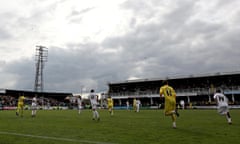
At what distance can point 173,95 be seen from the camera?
13125 millimetres

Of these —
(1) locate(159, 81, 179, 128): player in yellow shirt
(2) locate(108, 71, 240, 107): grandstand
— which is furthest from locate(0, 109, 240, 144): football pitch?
(2) locate(108, 71, 240, 107): grandstand

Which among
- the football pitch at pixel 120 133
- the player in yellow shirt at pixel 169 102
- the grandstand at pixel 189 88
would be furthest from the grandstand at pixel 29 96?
the player in yellow shirt at pixel 169 102

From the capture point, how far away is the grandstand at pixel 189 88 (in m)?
68.4

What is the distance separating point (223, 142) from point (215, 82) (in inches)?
2733

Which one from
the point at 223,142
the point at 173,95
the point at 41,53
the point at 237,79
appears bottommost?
the point at 223,142

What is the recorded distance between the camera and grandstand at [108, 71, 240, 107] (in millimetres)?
68375

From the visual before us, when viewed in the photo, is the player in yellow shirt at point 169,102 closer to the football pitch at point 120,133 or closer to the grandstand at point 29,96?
the football pitch at point 120,133

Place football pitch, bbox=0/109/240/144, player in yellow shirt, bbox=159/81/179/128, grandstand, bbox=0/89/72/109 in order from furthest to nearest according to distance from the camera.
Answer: grandstand, bbox=0/89/72/109 → player in yellow shirt, bbox=159/81/179/128 → football pitch, bbox=0/109/240/144

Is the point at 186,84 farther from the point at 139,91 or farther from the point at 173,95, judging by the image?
the point at 173,95

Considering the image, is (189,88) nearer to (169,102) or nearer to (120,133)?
(169,102)

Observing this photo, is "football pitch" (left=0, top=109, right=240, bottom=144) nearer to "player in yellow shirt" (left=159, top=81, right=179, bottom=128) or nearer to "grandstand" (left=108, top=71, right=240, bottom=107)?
"player in yellow shirt" (left=159, top=81, right=179, bottom=128)

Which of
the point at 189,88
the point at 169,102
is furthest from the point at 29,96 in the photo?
the point at 169,102

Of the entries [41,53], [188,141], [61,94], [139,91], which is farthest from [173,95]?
[61,94]

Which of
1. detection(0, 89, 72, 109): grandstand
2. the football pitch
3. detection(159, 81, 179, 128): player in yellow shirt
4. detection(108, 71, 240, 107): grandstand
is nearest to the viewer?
the football pitch
